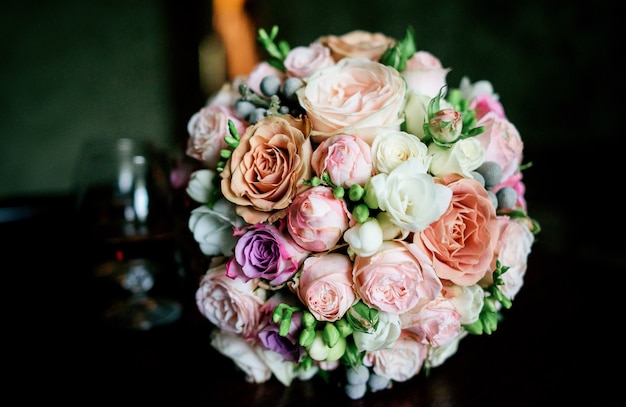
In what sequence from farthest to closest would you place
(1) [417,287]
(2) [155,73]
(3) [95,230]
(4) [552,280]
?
(2) [155,73] < (4) [552,280] < (3) [95,230] < (1) [417,287]

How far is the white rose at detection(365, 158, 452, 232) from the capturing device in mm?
472

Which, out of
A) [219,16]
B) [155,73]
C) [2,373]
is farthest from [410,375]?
[155,73]

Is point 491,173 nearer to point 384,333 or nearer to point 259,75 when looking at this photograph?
Answer: point 384,333

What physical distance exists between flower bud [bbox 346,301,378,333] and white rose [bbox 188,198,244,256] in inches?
6.5

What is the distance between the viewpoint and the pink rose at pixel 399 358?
0.58 m

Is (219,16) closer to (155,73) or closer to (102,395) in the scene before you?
(155,73)

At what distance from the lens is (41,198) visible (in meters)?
1.51

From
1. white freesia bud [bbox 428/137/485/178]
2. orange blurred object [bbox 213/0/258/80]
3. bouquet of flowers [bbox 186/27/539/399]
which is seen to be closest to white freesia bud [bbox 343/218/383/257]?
bouquet of flowers [bbox 186/27/539/399]

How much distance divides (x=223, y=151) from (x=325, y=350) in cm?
25

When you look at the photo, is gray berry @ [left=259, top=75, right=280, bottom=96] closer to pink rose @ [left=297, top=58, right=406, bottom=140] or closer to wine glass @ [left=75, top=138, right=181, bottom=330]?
pink rose @ [left=297, top=58, right=406, bottom=140]

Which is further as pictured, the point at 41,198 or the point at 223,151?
the point at 41,198

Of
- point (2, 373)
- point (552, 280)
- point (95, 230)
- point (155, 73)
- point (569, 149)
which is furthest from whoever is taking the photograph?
point (155, 73)

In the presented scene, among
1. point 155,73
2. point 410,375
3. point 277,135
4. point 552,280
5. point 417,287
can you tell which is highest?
point 277,135

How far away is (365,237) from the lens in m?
0.48
